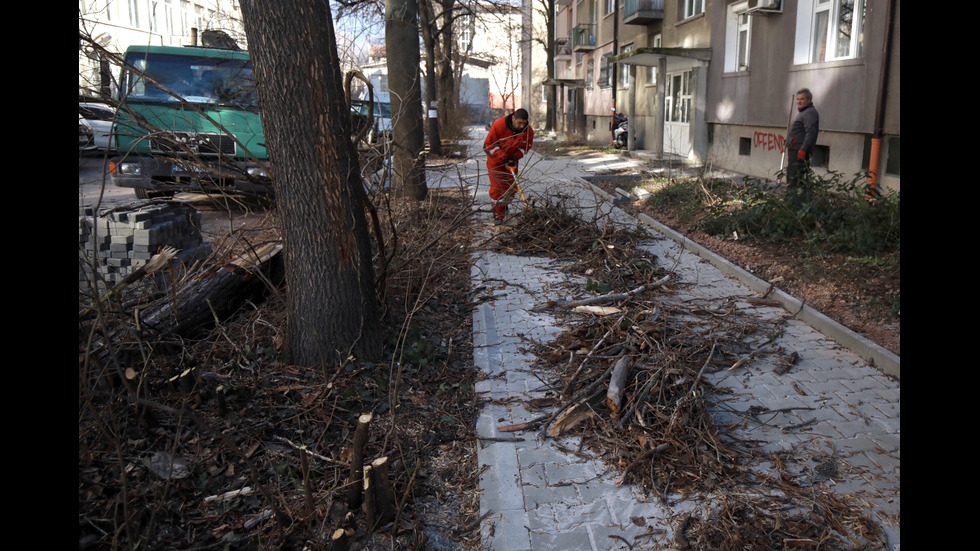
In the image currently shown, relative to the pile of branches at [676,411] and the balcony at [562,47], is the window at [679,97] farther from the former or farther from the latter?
the balcony at [562,47]

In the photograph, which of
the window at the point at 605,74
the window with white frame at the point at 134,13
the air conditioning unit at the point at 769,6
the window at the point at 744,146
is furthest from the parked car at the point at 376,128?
the window at the point at 605,74

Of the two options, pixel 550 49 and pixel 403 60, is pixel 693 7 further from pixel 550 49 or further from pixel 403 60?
pixel 550 49

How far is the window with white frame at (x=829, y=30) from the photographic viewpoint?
11.9 metres

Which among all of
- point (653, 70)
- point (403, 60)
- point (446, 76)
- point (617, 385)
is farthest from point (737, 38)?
point (617, 385)

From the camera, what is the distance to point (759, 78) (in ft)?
51.4

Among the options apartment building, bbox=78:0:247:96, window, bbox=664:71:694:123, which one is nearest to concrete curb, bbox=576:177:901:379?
apartment building, bbox=78:0:247:96

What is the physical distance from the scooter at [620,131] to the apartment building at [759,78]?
0.46 meters

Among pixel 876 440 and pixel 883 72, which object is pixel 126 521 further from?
pixel 883 72

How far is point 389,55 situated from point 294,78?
810 cm

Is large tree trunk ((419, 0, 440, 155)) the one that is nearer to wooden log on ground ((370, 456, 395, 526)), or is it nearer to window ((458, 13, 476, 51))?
window ((458, 13, 476, 51))

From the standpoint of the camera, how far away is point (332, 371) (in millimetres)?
4496

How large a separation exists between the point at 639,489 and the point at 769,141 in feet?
44.7
